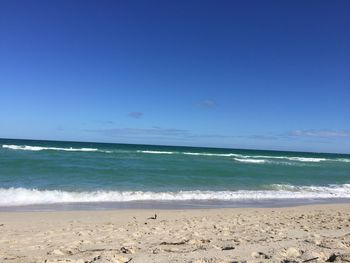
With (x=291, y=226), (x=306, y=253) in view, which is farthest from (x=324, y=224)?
(x=306, y=253)

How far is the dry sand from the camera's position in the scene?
191 inches

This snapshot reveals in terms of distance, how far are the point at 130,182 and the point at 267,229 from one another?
399 inches

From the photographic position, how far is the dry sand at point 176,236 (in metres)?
4.86

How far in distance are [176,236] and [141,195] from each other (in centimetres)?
661

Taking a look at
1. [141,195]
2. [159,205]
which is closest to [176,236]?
[159,205]

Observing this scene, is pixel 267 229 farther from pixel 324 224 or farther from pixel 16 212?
pixel 16 212

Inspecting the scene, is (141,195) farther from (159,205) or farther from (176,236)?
(176,236)

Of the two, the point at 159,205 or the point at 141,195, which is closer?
the point at 159,205

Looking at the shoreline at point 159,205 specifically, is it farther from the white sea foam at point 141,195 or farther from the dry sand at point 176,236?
the dry sand at point 176,236

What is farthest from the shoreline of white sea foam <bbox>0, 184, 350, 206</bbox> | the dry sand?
the dry sand

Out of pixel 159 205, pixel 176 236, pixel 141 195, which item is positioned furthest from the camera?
pixel 141 195

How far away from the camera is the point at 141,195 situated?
1313 cm

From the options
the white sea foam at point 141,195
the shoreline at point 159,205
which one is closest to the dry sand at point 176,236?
the shoreline at point 159,205

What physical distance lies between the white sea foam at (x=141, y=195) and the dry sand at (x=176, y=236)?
2.35 m
